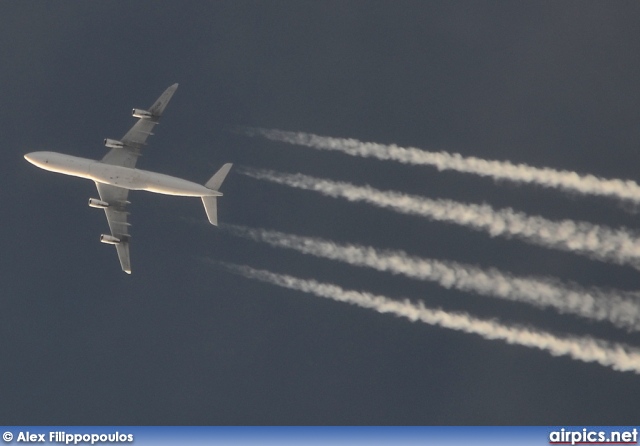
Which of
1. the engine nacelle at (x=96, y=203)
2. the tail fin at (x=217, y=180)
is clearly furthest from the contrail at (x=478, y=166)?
the engine nacelle at (x=96, y=203)

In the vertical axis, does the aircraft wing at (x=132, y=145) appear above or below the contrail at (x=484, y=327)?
above

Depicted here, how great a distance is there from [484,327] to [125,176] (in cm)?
3860

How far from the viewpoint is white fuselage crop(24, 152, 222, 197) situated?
9750 centimetres

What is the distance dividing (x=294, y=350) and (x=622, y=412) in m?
37.9

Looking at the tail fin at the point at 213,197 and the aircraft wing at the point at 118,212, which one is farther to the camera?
the aircraft wing at the point at 118,212

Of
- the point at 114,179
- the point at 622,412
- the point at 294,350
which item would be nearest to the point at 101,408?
the point at 294,350

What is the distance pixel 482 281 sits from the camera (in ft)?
321

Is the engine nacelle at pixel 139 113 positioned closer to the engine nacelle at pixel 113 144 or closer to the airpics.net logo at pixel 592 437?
the engine nacelle at pixel 113 144

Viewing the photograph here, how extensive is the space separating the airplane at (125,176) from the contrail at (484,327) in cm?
1247

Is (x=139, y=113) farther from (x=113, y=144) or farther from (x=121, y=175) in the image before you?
(x=121, y=175)

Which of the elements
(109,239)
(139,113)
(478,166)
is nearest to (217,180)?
(139,113)

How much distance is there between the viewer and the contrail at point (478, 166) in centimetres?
9638

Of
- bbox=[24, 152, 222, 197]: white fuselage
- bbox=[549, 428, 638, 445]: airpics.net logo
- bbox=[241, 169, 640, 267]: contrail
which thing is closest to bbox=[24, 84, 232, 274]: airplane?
bbox=[24, 152, 222, 197]: white fuselage

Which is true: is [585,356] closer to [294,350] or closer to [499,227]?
[499,227]
